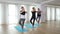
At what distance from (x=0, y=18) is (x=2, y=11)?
0.70 metres

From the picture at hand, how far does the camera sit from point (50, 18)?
616 inches

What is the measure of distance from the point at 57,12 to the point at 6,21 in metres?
Answer: 9.18

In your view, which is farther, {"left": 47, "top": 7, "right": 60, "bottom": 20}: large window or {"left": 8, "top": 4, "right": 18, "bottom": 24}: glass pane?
{"left": 47, "top": 7, "right": 60, "bottom": 20}: large window

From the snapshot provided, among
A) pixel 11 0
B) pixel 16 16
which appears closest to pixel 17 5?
pixel 16 16

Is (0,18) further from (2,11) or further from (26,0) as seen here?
(26,0)

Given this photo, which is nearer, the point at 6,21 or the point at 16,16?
the point at 6,21

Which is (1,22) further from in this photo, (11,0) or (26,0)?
(26,0)

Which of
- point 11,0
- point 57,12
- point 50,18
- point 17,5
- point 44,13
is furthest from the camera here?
point 57,12

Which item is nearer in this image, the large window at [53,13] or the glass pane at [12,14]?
the glass pane at [12,14]

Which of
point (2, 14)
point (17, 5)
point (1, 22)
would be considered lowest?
point (1, 22)

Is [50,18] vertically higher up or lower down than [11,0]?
lower down

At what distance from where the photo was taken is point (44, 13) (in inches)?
480

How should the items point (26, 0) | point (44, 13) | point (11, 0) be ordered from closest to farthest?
point (11, 0)
point (26, 0)
point (44, 13)

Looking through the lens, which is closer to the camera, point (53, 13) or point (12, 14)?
point (12, 14)
